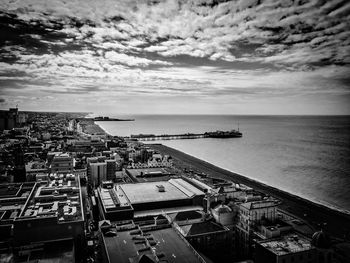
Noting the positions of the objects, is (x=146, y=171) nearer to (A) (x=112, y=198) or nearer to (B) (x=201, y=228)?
(A) (x=112, y=198)

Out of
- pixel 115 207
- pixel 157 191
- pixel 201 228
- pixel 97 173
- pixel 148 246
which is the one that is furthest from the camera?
pixel 97 173

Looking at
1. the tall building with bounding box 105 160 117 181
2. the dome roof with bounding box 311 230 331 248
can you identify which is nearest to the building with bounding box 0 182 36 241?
the tall building with bounding box 105 160 117 181

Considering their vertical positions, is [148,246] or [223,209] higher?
[223,209]

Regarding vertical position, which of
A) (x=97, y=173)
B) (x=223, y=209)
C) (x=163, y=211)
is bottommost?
(x=163, y=211)

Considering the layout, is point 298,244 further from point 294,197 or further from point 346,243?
point 294,197

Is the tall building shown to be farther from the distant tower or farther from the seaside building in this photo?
the distant tower

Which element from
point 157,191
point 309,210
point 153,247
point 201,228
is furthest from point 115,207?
point 309,210

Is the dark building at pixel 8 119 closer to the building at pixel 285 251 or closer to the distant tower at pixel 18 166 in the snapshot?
the distant tower at pixel 18 166
